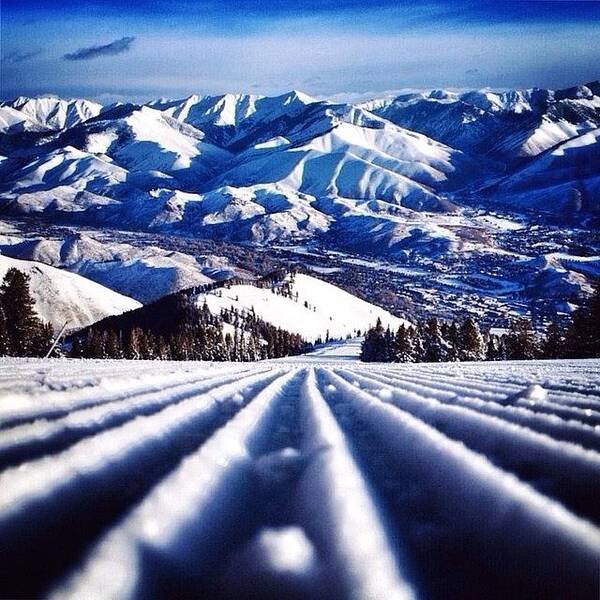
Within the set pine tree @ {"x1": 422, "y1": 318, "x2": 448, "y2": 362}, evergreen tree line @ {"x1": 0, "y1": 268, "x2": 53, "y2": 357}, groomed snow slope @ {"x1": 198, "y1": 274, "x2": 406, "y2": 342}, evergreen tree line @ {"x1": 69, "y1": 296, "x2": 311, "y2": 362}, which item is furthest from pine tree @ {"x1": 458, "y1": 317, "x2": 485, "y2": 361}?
groomed snow slope @ {"x1": 198, "y1": 274, "x2": 406, "y2": 342}

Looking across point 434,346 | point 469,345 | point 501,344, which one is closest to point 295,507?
point 434,346

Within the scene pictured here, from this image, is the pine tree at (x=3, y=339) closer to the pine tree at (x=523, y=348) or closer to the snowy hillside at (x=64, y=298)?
the pine tree at (x=523, y=348)

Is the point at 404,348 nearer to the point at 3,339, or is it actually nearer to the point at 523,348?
the point at 523,348

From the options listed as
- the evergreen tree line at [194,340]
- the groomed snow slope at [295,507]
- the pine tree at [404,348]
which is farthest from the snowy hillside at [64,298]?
the groomed snow slope at [295,507]

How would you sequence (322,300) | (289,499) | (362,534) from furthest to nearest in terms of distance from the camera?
(322,300)
(289,499)
(362,534)


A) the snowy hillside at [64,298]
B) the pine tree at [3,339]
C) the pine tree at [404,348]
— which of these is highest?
the snowy hillside at [64,298]

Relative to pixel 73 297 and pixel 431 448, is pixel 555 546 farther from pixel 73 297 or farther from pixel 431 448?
pixel 73 297

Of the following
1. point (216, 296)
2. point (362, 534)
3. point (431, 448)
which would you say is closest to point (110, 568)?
point (362, 534)
